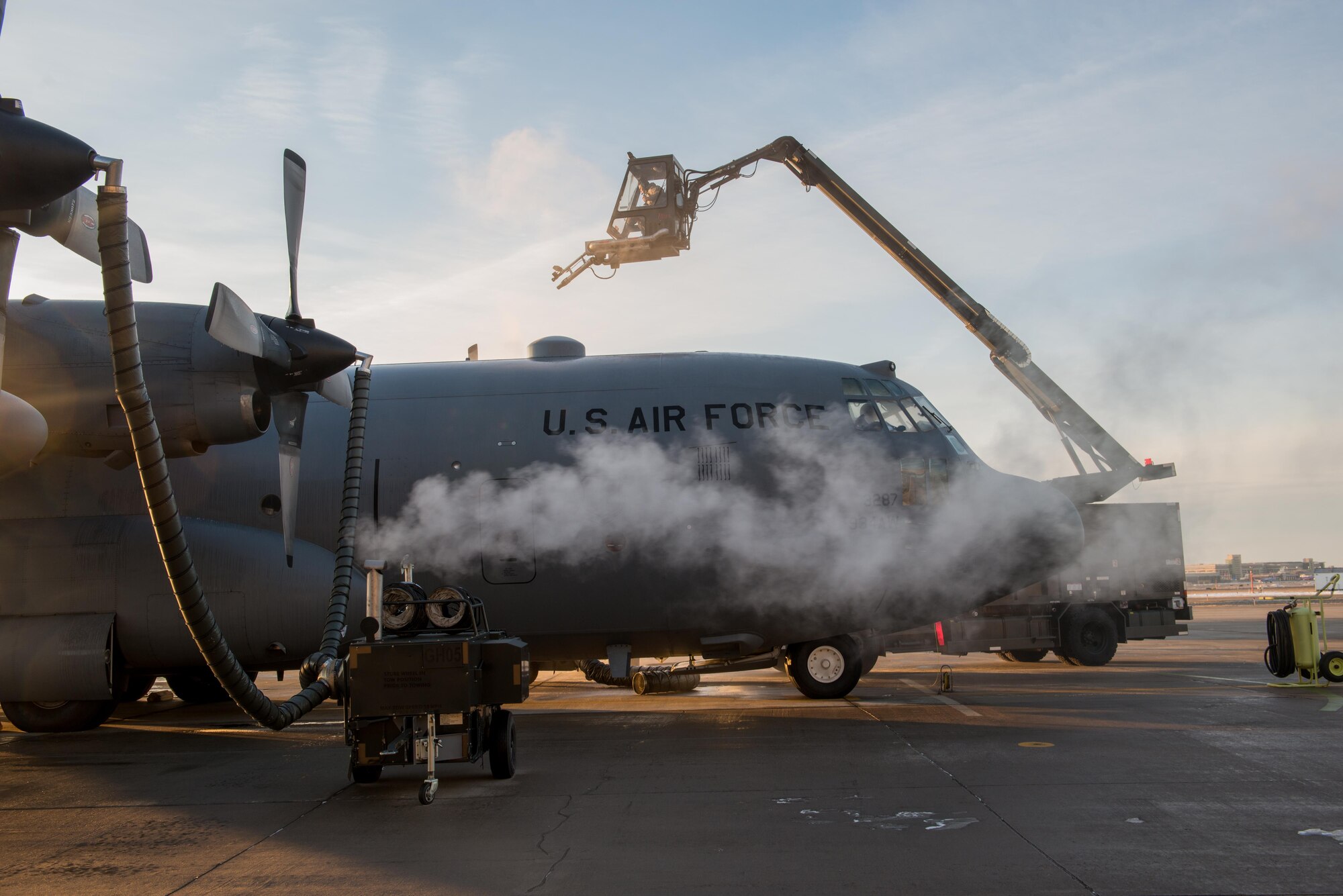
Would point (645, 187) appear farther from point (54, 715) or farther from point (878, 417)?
point (54, 715)

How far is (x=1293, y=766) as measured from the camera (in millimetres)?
9766

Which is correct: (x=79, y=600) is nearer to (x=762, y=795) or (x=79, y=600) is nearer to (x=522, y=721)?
(x=522, y=721)

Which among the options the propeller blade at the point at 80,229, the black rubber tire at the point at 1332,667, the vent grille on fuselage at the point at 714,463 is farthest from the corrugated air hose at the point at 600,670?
the black rubber tire at the point at 1332,667

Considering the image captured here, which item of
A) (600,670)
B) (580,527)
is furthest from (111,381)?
(600,670)

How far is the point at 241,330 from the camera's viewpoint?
10266mm

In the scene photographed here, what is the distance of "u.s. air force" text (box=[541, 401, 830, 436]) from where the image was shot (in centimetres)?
1492

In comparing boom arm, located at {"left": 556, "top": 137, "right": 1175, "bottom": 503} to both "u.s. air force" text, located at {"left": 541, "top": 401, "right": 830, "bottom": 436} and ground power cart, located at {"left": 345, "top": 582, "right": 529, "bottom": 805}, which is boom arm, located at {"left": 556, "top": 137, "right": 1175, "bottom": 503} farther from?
ground power cart, located at {"left": 345, "top": 582, "right": 529, "bottom": 805}

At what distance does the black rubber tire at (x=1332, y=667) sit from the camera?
1703 centimetres

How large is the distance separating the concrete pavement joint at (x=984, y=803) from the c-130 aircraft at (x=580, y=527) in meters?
2.54

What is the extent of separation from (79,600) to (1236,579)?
17781 cm

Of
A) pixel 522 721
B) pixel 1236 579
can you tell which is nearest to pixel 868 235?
pixel 522 721

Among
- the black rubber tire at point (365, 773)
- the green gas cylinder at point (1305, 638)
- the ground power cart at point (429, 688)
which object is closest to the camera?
the ground power cart at point (429, 688)

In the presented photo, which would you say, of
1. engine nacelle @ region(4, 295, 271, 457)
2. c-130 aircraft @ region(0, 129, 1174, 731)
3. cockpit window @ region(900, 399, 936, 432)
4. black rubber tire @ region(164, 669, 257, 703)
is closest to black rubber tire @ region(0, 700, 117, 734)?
c-130 aircraft @ region(0, 129, 1174, 731)

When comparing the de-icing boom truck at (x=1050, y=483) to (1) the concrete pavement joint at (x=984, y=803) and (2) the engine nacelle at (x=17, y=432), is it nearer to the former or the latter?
(1) the concrete pavement joint at (x=984, y=803)
